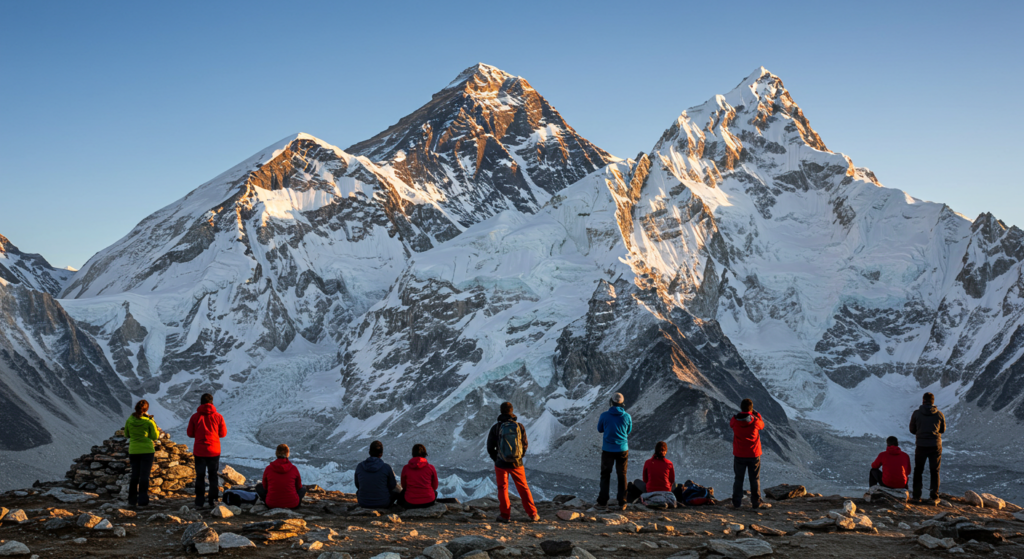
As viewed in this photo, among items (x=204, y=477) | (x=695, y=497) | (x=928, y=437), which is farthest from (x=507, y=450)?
(x=928, y=437)

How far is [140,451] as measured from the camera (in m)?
24.3

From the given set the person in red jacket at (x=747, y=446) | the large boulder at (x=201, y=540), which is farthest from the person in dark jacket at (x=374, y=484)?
the person in red jacket at (x=747, y=446)

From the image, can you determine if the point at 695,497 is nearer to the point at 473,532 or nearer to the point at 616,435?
the point at 616,435

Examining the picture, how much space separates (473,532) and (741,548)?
20.4 ft

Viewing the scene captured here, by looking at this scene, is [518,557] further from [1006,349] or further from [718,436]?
[1006,349]

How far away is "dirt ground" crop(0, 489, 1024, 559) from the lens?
17.7 m

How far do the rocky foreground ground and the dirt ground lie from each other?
32 millimetres

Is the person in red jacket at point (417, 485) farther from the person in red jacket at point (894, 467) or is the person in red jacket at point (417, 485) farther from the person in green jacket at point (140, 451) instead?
the person in red jacket at point (894, 467)

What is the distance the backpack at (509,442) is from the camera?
854 inches

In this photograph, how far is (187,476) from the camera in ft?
97.6

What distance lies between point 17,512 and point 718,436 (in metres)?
136

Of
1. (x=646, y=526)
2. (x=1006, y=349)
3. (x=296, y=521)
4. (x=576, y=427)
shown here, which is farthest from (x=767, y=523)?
(x=1006, y=349)

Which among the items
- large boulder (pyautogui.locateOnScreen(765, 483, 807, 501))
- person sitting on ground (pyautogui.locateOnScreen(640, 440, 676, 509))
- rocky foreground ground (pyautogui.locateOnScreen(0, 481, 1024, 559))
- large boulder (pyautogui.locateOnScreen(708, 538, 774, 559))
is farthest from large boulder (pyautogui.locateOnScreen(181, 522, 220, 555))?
large boulder (pyautogui.locateOnScreen(765, 483, 807, 501))

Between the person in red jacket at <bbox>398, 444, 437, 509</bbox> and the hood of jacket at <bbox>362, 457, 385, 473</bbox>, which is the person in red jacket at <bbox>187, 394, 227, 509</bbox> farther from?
the person in red jacket at <bbox>398, 444, 437, 509</bbox>
